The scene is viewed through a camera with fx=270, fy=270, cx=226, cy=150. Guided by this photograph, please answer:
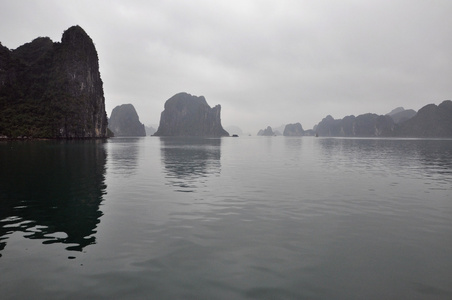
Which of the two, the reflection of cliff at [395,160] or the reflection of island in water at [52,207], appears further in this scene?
the reflection of cliff at [395,160]

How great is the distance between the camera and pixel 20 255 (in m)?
10.8

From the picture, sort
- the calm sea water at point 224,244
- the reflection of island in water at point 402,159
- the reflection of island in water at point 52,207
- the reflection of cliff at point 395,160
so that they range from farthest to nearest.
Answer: the reflection of island in water at point 402,159, the reflection of cliff at point 395,160, the reflection of island in water at point 52,207, the calm sea water at point 224,244

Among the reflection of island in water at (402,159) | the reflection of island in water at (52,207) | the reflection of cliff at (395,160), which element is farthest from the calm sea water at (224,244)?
the reflection of island in water at (402,159)

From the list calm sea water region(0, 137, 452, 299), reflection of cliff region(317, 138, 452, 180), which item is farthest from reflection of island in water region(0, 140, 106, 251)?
reflection of cliff region(317, 138, 452, 180)

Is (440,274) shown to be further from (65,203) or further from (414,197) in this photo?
(65,203)

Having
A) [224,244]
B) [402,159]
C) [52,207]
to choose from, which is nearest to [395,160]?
[402,159]

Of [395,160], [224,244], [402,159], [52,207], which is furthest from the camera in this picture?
[402,159]

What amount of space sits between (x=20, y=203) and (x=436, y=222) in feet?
89.4

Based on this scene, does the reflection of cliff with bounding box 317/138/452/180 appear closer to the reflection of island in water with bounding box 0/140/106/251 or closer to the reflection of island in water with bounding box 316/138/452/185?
the reflection of island in water with bounding box 316/138/452/185

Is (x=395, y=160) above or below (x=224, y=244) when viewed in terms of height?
above

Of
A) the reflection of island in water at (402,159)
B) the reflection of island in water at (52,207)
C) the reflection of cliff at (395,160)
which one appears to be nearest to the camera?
the reflection of island in water at (52,207)

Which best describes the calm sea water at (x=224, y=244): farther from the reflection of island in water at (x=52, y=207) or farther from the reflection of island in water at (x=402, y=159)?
the reflection of island in water at (x=402, y=159)

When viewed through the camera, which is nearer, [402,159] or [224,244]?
[224,244]

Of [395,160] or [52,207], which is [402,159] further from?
[52,207]
